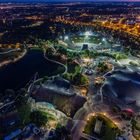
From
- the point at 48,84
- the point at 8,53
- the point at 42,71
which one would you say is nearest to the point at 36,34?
the point at 8,53

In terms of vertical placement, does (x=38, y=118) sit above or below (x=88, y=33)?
above

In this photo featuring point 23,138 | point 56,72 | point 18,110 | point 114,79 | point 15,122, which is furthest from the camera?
point 56,72

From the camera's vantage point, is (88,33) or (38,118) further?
(88,33)

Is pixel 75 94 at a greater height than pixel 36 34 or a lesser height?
greater

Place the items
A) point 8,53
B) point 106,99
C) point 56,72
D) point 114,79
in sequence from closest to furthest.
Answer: point 106,99 < point 114,79 < point 56,72 < point 8,53

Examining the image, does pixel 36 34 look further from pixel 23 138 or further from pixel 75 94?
pixel 23 138

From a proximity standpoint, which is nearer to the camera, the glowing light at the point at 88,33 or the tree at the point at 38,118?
the tree at the point at 38,118

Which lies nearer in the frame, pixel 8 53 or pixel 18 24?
pixel 8 53

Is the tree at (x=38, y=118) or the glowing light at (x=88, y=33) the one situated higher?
the tree at (x=38, y=118)

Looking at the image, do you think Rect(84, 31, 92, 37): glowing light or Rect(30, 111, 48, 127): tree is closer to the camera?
Rect(30, 111, 48, 127): tree

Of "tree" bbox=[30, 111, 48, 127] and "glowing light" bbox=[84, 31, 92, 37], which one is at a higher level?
"tree" bbox=[30, 111, 48, 127]
